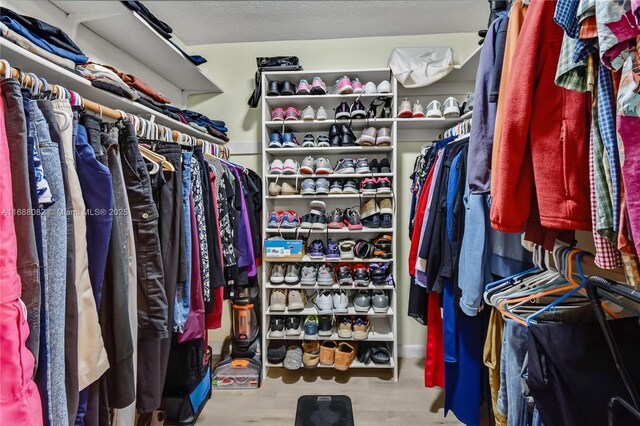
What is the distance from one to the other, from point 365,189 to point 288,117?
2.32 feet

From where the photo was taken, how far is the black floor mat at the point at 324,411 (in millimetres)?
1303

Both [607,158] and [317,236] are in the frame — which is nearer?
[607,158]

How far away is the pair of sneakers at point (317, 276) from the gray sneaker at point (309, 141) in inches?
32.6

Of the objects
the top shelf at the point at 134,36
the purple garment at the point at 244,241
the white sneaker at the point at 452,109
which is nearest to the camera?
the top shelf at the point at 134,36

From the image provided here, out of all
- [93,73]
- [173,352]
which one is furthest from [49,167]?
[173,352]

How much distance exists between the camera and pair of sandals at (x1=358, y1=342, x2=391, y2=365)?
6.48 feet

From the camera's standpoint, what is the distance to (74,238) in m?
0.75

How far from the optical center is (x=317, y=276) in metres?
2.05

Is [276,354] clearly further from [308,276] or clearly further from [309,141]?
[309,141]

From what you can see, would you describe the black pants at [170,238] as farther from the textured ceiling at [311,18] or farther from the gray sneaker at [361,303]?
the textured ceiling at [311,18]

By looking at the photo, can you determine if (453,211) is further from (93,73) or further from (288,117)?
(93,73)

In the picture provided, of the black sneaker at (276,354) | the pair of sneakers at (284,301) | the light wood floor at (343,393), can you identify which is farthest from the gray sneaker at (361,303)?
the black sneaker at (276,354)

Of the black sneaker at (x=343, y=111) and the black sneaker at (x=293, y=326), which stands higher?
the black sneaker at (x=343, y=111)

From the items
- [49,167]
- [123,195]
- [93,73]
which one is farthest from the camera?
[93,73]
